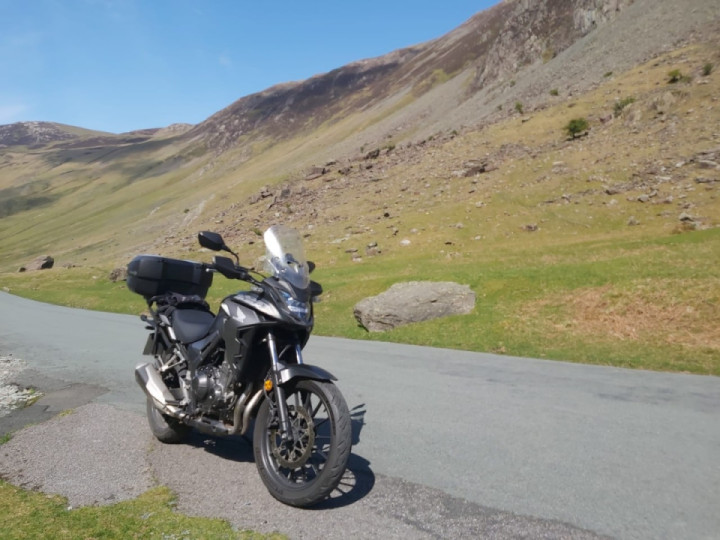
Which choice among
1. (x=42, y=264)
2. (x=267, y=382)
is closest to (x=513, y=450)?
(x=267, y=382)

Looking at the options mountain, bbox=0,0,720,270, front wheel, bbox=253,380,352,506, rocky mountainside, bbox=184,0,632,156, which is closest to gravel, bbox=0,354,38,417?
front wheel, bbox=253,380,352,506

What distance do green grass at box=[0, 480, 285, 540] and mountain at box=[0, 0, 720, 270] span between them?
141 ft

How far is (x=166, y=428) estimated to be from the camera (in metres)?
6.49

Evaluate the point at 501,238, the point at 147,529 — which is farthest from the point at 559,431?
the point at 501,238

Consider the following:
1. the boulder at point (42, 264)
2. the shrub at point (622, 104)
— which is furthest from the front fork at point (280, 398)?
the boulder at point (42, 264)

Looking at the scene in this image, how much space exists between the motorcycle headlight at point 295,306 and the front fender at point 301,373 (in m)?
0.51

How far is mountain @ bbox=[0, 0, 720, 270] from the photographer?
57625 mm

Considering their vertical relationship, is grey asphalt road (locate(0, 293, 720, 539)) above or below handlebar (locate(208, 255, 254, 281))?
below

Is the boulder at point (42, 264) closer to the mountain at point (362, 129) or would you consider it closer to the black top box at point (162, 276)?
the mountain at point (362, 129)

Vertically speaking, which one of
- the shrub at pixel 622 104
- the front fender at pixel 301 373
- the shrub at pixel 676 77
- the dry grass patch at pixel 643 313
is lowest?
the dry grass patch at pixel 643 313

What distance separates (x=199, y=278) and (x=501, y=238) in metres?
28.4

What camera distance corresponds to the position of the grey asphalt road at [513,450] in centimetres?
436

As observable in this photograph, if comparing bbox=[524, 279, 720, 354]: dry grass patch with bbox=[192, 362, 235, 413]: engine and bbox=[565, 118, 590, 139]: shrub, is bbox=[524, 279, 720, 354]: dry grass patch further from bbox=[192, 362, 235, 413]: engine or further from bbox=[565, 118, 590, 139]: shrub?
bbox=[565, 118, 590, 139]: shrub

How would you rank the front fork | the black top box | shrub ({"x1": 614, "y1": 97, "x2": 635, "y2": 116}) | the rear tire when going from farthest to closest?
shrub ({"x1": 614, "y1": 97, "x2": 635, "y2": 116}) → the black top box → the rear tire → the front fork
